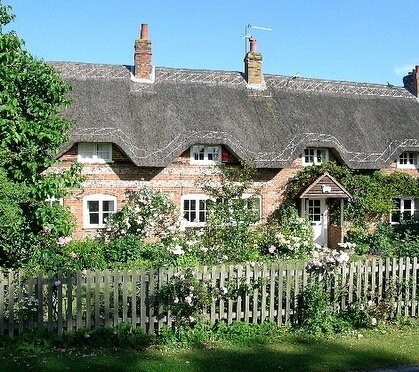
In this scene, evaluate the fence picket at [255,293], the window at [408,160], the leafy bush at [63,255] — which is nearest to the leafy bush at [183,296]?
the fence picket at [255,293]

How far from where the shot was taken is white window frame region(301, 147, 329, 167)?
21.6 metres

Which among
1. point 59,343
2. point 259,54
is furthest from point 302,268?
point 259,54

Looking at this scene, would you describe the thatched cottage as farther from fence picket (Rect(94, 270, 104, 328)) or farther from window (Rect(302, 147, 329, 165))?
fence picket (Rect(94, 270, 104, 328))

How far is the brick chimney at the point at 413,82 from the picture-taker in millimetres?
26359

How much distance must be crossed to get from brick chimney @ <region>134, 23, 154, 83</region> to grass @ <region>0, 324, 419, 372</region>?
51.2 feet

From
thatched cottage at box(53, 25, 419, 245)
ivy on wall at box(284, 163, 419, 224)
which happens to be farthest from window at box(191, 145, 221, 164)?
ivy on wall at box(284, 163, 419, 224)

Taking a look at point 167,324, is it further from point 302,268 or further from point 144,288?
point 302,268

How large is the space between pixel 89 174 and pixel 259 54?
9.57m

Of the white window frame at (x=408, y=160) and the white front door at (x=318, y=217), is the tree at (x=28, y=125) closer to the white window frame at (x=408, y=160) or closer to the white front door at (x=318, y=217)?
the white front door at (x=318, y=217)

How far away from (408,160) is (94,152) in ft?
45.1

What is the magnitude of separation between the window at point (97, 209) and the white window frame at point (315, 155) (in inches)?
316

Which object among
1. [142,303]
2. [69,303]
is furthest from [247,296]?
[69,303]

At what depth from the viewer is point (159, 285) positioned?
8.41 m

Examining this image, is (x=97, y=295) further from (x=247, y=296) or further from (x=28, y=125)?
(x=28, y=125)
